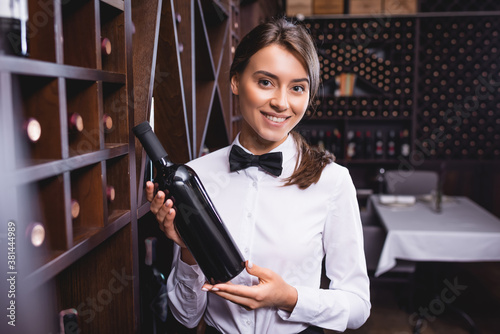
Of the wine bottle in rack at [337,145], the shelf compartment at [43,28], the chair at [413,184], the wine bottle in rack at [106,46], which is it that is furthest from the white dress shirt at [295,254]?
the wine bottle in rack at [337,145]

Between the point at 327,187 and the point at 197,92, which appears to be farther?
the point at 197,92

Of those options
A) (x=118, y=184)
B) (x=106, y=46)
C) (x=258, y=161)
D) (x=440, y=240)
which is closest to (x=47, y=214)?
(x=118, y=184)

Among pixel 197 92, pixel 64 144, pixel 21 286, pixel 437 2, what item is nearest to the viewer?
pixel 21 286

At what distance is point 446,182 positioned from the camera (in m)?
4.97

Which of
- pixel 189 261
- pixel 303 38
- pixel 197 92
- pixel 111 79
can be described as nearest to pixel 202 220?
pixel 189 261

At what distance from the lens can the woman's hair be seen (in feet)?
3.43

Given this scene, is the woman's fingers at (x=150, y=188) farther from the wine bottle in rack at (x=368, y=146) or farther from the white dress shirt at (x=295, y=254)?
the wine bottle in rack at (x=368, y=146)

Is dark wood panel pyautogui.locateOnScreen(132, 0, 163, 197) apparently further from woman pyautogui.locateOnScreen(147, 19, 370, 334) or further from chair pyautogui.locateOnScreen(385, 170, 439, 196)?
chair pyautogui.locateOnScreen(385, 170, 439, 196)

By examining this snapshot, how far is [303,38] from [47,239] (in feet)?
2.51

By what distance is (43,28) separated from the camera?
27.5 inches

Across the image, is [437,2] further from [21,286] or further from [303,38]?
[21,286]

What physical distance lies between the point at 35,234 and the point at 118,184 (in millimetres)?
355

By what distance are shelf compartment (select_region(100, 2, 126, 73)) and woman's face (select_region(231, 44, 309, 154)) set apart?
312mm

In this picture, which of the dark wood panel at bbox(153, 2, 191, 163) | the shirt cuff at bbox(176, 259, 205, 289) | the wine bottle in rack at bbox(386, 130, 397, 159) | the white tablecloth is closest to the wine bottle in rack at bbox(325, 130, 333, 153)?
the wine bottle in rack at bbox(386, 130, 397, 159)
